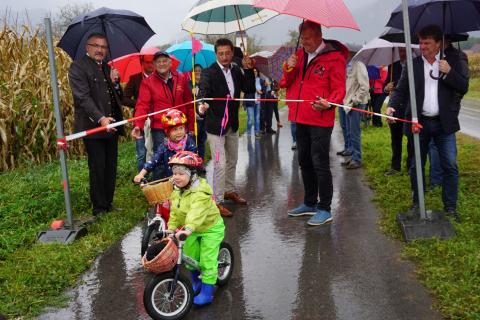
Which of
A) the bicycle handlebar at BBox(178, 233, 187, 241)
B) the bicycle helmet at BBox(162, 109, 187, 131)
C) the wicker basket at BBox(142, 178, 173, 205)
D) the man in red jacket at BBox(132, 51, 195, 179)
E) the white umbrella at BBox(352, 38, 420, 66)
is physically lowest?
the bicycle handlebar at BBox(178, 233, 187, 241)

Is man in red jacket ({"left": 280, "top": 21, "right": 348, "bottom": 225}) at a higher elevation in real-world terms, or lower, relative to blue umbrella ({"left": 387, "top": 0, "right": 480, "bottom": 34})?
lower

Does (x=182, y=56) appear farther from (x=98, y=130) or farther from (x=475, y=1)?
(x=475, y=1)

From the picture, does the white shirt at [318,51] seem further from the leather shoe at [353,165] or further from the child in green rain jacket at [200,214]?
the leather shoe at [353,165]

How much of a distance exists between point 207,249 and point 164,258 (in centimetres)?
57

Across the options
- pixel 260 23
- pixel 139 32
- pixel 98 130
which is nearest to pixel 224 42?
pixel 260 23

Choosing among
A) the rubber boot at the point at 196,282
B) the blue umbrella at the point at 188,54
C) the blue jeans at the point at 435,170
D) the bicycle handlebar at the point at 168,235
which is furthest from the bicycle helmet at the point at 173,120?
the blue umbrella at the point at 188,54

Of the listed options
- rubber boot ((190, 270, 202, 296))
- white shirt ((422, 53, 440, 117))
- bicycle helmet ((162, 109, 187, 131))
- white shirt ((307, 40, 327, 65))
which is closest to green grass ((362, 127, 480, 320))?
white shirt ((422, 53, 440, 117))

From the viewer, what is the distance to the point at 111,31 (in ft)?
21.9

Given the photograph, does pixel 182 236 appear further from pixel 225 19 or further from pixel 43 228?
pixel 225 19

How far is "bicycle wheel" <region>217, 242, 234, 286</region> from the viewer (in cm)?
427

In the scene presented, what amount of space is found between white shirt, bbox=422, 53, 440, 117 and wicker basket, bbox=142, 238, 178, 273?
3.22 meters

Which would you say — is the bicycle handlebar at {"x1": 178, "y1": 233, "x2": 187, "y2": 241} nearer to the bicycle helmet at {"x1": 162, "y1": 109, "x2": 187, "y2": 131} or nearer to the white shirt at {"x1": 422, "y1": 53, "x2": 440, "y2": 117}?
the bicycle helmet at {"x1": 162, "y1": 109, "x2": 187, "y2": 131}

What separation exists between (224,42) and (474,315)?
4.21 m

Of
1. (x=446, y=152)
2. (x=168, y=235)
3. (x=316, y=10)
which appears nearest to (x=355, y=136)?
(x=446, y=152)
